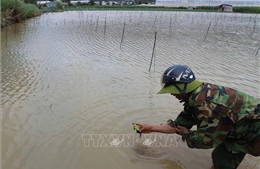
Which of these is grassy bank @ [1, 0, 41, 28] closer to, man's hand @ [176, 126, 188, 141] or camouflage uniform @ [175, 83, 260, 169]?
man's hand @ [176, 126, 188, 141]

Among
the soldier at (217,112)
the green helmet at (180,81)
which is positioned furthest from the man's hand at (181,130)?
the green helmet at (180,81)

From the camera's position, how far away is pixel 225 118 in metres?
2.05

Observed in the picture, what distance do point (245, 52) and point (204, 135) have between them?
868cm

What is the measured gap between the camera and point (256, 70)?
721 centimetres

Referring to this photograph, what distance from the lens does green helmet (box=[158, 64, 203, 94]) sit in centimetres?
214

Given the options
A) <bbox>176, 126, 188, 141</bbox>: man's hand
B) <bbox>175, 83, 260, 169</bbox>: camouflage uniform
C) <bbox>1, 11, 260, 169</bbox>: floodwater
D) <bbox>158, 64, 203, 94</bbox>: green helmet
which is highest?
<bbox>158, 64, 203, 94</bbox>: green helmet

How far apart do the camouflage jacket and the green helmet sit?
0.07 metres

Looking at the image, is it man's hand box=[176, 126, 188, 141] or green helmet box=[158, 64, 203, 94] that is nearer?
green helmet box=[158, 64, 203, 94]

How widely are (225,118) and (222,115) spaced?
0.13 ft

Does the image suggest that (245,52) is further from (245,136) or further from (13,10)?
(13,10)

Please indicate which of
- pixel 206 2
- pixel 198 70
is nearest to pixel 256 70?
pixel 198 70

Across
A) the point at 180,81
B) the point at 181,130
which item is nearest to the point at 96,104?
the point at 181,130

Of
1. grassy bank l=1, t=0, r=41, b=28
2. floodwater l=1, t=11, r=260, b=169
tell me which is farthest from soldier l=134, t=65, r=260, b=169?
grassy bank l=1, t=0, r=41, b=28

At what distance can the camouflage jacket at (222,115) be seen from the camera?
2.05 metres
